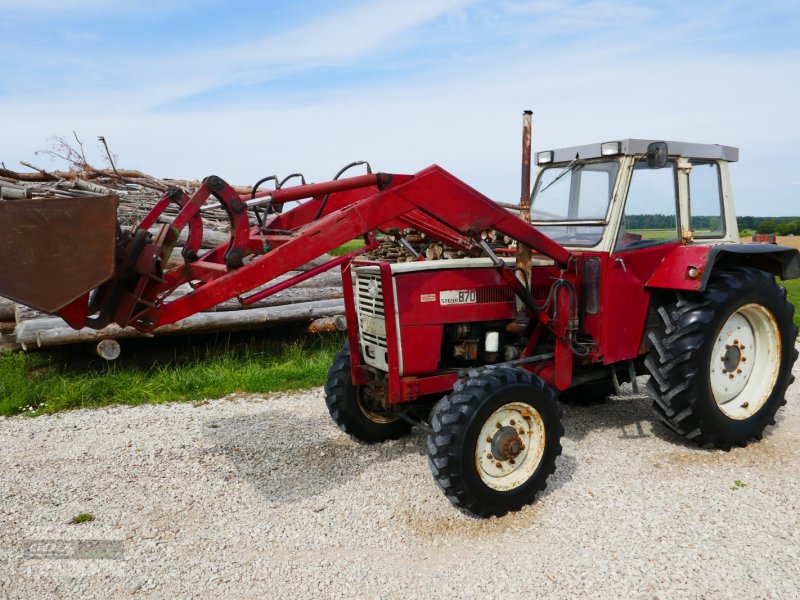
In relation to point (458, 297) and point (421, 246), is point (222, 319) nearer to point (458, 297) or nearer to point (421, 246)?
point (421, 246)

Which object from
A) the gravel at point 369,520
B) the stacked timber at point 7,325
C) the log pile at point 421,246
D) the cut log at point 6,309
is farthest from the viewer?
the log pile at point 421,246

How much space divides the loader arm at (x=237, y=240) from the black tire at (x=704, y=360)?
1.60m

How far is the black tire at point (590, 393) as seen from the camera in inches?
231

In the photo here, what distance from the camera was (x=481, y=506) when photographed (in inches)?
157

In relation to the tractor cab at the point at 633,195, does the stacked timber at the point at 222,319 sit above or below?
below

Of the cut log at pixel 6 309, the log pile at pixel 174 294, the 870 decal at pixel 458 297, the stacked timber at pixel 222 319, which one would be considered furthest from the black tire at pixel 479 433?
the cut log at pixel 6 309

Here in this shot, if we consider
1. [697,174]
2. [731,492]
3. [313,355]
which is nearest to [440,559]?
[731,492]

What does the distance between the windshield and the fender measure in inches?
24.1

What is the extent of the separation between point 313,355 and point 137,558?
4.74 meters

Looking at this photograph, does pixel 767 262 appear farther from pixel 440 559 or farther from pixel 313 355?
pixel 313 355

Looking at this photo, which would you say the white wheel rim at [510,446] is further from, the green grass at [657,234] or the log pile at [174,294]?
the log pile at [174,294]

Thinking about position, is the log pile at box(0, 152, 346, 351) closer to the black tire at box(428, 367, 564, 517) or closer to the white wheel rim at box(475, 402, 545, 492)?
the black tire at box(428, 367, 564, 517)

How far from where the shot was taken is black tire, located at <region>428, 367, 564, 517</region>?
3908 mm

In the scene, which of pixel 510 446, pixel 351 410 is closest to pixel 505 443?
pixel 510 446
